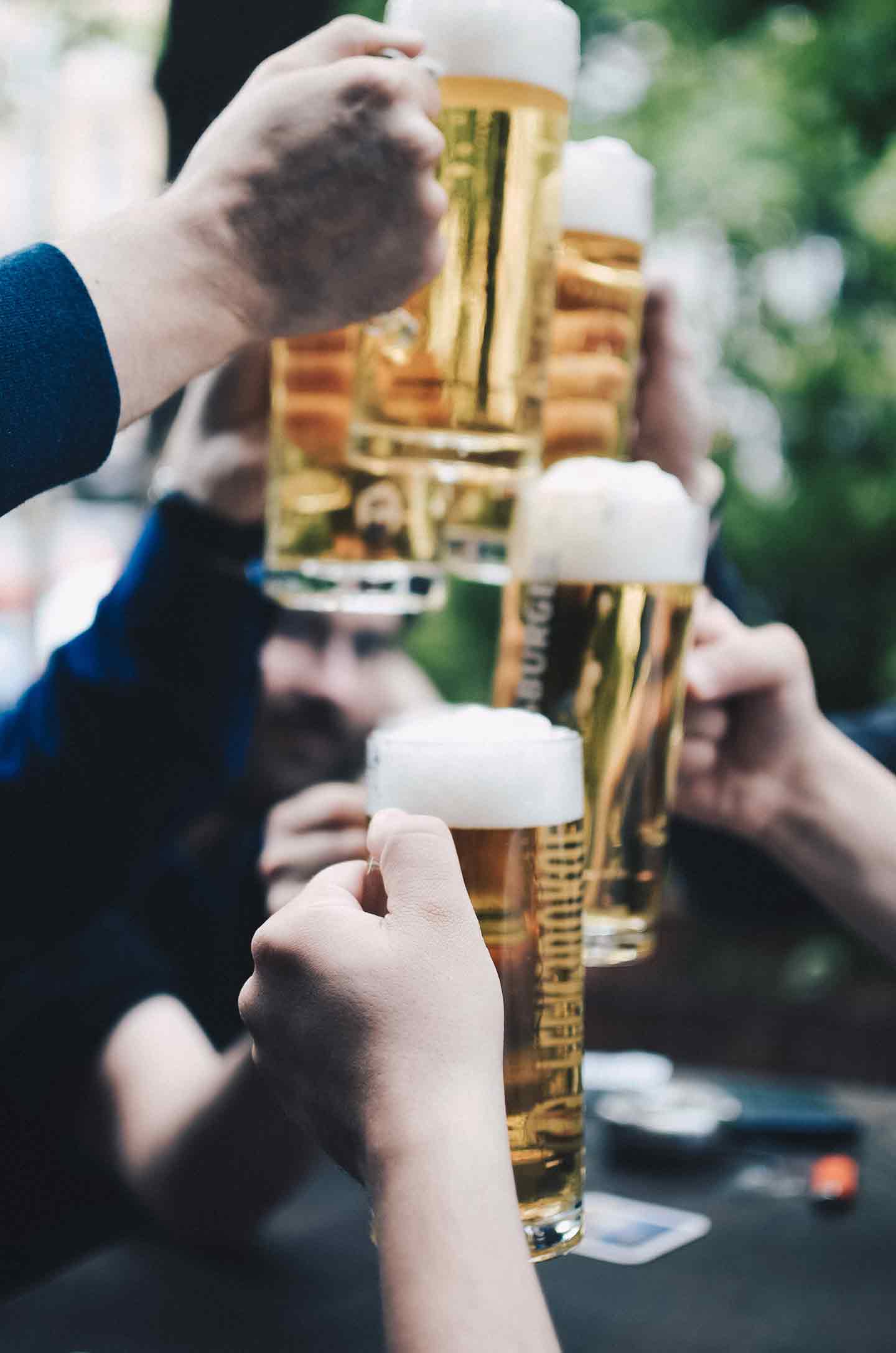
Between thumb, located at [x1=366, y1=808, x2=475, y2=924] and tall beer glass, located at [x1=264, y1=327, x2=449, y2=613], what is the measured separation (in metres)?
0.44

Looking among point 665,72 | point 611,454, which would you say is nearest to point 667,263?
point 611,454

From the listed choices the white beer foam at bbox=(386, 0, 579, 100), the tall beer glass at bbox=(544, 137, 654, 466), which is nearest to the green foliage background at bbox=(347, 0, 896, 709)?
the tall beer glass at bbox=(544, 137, 654, 466)

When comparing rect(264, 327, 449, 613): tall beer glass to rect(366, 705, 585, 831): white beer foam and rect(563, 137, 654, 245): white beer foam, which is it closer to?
rect(563, 137, 654, 245): white beer foam

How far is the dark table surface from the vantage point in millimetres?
1161

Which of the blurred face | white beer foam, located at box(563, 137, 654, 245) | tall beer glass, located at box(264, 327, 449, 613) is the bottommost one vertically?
the blurred face

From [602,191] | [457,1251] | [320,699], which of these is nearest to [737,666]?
[602,191]

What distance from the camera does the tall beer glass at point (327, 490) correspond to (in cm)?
110

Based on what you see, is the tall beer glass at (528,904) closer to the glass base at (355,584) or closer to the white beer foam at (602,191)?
the glass base at (355,584)

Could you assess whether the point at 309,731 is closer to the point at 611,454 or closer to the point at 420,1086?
the point at 611,454

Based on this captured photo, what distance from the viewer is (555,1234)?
81 centimetres

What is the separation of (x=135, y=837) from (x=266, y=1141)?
14.6 inches

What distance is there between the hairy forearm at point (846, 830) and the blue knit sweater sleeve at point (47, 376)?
88cm

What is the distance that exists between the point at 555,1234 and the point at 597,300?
2.31 feet

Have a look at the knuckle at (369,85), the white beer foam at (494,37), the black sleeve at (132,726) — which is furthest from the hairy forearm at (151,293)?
the black sleeve at (132,726)
